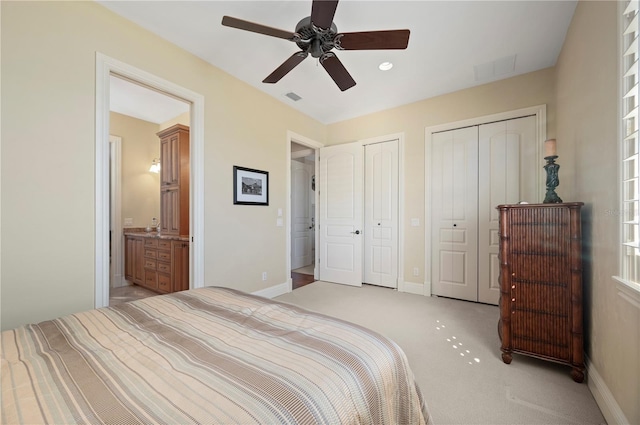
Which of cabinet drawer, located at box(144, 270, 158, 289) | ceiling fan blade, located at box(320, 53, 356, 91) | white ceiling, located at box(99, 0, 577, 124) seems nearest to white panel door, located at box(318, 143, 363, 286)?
white ceiling, located at box(99, 0, 577, 124)

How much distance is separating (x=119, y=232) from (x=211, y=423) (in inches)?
181

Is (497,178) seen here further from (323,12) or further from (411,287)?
(323,12)

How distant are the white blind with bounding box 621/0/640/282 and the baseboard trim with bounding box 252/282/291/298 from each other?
128 inches

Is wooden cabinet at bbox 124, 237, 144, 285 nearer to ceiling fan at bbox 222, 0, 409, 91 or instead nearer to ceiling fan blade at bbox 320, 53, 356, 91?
ceiling fan at bbox 222, 0, 409, 91

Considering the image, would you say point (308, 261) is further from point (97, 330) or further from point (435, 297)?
point (97, 330)

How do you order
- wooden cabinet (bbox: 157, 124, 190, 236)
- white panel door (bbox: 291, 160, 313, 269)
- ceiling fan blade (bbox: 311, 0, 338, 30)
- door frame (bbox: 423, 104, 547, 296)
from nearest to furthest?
ceiling fan blade (bbox: 311, 0, 338, 30) < door frame (bbox: 423, 104, 547, 296) < wooden cabinet (bbox: 157, 124, 190, 236) < white panel door (bbox: 291, 160, 313, 269)

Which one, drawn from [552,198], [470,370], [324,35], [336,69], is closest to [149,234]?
[336,69]

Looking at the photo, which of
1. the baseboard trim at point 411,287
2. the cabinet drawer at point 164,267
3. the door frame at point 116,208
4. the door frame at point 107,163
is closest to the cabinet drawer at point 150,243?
the cabinet drawer at point 164,267

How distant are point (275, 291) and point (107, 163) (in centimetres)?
244

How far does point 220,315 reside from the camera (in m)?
1.28

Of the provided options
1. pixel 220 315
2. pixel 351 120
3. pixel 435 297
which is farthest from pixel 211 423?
pixel 351 120

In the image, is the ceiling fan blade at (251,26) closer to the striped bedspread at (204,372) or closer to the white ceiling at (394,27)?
the white ceiling at (394,27)

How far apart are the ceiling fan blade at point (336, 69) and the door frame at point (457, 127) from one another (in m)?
1.84

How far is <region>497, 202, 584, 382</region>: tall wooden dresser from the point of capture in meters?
1.78
